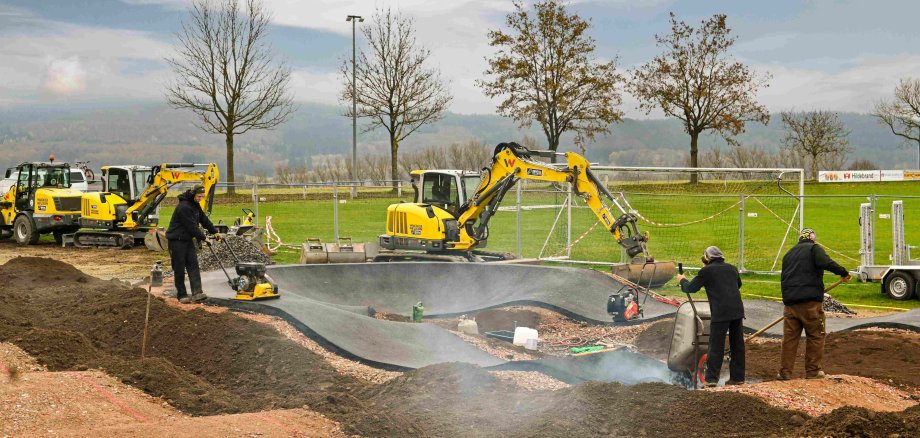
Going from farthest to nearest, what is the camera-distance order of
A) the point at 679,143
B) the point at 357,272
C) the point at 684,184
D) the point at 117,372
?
the point at 679,143
the point at 684,184
the point at 357,272
the point at 117,372

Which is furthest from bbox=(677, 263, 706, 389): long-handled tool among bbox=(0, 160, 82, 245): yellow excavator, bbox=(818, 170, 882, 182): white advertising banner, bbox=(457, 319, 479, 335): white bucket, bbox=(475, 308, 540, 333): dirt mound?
bbox=(818, 170, 882, 182): white advertising banner

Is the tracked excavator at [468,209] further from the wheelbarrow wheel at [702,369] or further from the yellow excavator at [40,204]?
the yellow excavator at [40,204]

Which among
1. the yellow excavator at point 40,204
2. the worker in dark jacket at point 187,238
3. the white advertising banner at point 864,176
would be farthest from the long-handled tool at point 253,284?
the white advertising banner at point 864,176

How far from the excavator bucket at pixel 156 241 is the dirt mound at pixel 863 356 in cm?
1900

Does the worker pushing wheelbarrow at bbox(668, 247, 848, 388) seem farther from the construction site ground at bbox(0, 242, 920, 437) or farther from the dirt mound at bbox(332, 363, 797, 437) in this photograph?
the dirt mound at bbox(332, 363, 797, 437)

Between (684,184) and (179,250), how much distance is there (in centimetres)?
3066

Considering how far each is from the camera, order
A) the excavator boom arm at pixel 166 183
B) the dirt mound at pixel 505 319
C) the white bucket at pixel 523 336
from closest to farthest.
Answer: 1. the white bucket at pixel 523 336
2. the dirt mound at pixel 505 319
3. the excavator boom arm at pixel 166 183

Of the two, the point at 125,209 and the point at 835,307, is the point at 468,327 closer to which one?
the point at 835,307

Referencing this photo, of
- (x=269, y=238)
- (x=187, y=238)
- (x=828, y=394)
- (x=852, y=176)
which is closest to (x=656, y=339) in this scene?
(x=828, y=394)

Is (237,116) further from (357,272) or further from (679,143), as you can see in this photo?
(679,143)

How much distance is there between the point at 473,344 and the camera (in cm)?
1243

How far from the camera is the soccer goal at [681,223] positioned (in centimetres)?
2131

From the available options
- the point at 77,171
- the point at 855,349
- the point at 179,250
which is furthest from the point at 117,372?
the point at 77,171

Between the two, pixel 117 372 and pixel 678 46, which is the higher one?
pixel 678 46
